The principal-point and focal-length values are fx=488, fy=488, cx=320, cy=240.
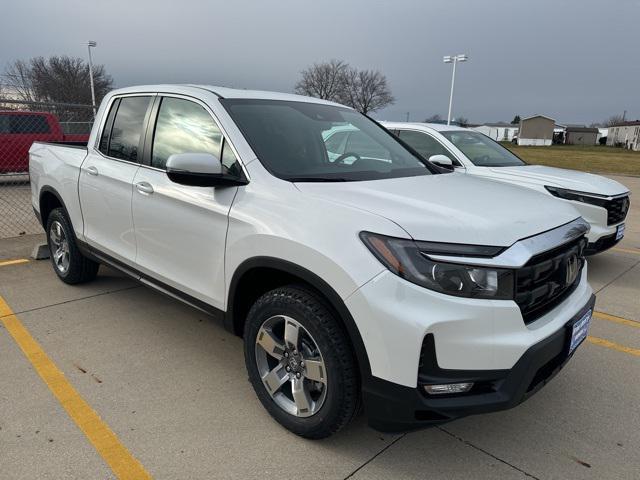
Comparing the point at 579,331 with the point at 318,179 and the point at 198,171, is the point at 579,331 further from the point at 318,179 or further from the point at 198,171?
the point at 198,171

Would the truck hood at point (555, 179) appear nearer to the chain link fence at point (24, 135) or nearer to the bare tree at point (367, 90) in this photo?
the chain link fence at point (24, 135)

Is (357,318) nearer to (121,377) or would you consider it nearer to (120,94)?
(121,377)

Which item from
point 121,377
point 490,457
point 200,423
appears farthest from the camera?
point 121,377

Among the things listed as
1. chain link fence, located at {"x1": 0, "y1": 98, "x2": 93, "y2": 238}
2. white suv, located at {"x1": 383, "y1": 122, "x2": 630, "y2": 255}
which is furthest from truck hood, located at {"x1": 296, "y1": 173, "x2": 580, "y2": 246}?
chain link fence, located at {"x1": 0, "y1": 98, "x2": 93, "y2": 238}

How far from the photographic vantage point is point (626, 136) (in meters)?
80.7

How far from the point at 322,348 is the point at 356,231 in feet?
1.91

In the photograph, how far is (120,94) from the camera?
13.3 feet

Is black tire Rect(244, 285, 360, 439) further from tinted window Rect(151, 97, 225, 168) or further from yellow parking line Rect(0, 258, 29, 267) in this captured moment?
yellow parking line Rect(0, 258, 29, 267)

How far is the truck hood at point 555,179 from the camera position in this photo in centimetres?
555

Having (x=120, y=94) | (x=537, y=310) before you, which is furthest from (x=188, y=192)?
(x=537, y=310)

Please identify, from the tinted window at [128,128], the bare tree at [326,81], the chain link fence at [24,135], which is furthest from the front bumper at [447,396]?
the bare tree at [326,81]

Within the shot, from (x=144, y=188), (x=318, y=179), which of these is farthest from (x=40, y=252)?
(x=318, y=179)

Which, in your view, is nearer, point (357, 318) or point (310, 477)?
point (357, 318)

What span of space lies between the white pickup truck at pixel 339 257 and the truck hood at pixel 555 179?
9.19 ft
